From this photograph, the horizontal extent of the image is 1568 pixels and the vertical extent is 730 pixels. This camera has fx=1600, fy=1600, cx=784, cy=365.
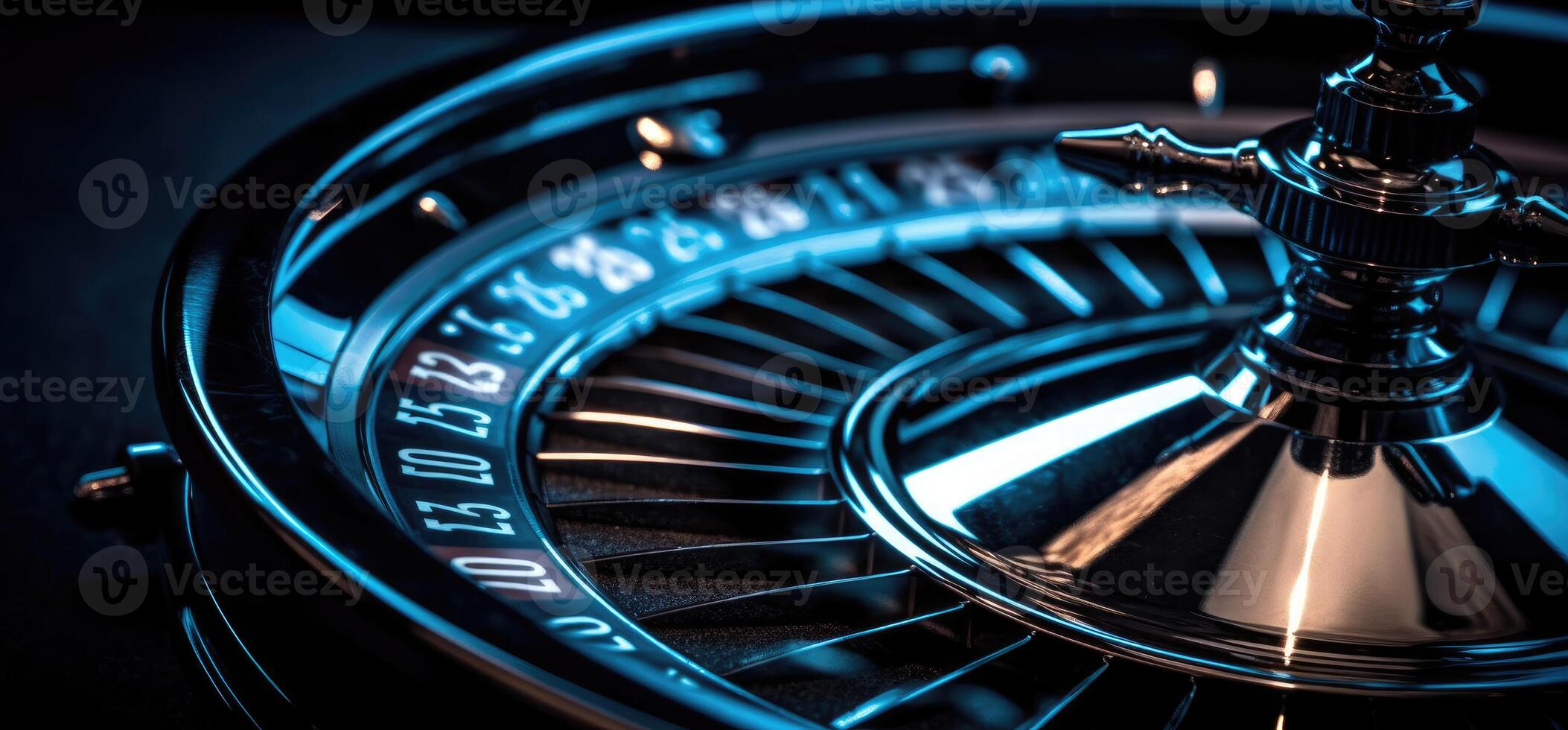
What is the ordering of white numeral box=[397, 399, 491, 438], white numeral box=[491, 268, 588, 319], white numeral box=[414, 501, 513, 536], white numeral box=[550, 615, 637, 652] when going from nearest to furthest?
white numeral box=[550, 615, 637, 652]
white numeral box=[414, 501, 513, 536]
white numeral box=[397, 399, 491, 438]
white numeral box=[491, 268, 588, 319]

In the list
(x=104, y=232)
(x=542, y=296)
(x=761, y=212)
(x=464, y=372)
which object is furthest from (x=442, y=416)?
(x=104, y=232)

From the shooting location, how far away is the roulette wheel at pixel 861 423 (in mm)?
821

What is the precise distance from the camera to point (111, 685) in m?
0.94

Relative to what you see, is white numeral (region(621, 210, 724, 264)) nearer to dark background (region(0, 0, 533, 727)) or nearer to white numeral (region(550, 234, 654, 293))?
white numeral (region(550, 234, 654, 293))

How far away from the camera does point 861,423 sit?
1.14 m

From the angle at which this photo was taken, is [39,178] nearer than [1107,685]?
No

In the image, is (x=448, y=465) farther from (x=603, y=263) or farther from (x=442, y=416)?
(x=603, y=263)

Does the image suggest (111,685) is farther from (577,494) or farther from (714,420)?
(714,420)

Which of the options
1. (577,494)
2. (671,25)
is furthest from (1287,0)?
(577,494)

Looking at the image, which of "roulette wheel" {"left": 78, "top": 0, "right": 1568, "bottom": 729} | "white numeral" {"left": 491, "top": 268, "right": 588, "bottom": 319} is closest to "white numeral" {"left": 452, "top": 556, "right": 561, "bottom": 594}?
"roulette wheel" {"left": 78, "top": 0, "right": 1568, "bottom": 729}

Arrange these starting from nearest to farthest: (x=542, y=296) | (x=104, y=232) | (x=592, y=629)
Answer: (x=592, y=629), (x=542, y=296), (x=104, y=232)

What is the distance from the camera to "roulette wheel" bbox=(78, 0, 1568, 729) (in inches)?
32.3

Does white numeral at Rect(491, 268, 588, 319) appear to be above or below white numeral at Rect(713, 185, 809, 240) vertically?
below

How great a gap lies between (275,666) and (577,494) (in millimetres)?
298
